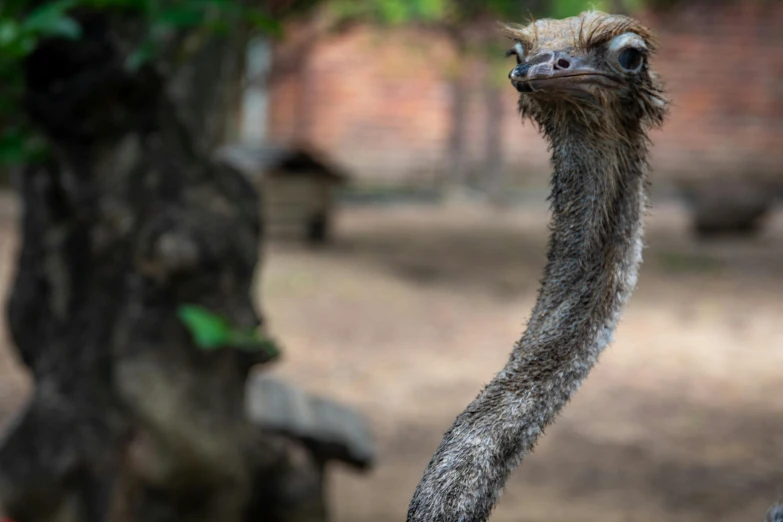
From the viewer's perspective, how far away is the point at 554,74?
1458mm

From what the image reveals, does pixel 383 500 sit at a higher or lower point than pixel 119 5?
lower

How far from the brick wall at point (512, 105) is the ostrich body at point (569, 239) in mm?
13843

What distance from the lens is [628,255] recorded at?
1.60 meters

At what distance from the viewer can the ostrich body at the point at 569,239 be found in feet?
4.81

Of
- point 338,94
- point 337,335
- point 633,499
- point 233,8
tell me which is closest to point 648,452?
point 633,499

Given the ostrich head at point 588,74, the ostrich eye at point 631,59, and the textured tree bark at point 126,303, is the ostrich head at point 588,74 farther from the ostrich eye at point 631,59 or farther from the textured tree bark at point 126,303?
the textured tree bark at point 126,303

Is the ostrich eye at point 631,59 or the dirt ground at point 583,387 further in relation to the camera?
the dirt ground at point 583,387

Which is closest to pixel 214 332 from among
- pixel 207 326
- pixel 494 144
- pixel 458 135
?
pixel 207 326

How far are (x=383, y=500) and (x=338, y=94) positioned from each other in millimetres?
11100

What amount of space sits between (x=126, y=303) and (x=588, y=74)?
2.51 metres

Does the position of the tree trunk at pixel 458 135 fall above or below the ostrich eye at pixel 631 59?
below

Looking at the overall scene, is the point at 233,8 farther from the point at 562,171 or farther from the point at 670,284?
the point at 670,284

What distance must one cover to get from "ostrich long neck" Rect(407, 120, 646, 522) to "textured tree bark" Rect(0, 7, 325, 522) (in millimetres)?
2148

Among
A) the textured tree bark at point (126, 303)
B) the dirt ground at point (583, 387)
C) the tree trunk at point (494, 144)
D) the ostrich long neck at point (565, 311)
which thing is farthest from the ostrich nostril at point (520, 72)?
the tree trunk at point (494, 144)
